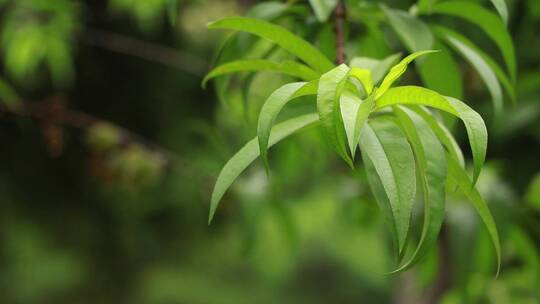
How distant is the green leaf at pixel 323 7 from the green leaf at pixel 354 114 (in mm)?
158

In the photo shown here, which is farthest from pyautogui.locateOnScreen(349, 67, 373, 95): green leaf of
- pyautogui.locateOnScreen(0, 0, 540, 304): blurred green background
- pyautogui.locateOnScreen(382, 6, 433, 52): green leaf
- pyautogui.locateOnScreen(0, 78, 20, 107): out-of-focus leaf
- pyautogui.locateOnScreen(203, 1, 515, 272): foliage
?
pyautogui.locateOnScreen(0, 0, 540, 304): blurred green background

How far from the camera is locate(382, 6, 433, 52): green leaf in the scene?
56cm

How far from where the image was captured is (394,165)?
401mm

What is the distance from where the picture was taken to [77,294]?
3.17 metres

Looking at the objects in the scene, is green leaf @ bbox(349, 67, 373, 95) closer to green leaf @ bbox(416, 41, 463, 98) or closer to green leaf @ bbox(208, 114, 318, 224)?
green leaf @ bbox(208, 114, 318, 224)

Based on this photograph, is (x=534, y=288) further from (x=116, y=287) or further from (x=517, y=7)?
(x=116, y=287)

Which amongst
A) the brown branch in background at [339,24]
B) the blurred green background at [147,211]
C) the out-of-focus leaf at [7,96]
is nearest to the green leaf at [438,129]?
the brown branch in background at [339,24]

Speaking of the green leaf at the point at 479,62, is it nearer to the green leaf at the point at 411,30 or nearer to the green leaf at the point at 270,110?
the green leaf at the point at 411,30

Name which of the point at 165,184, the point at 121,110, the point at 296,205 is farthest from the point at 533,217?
the point at 121,110

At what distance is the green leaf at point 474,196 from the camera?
431mm

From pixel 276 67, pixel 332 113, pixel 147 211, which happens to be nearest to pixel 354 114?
pixel 332 113

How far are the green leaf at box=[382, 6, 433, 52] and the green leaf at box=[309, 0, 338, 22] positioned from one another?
4cm

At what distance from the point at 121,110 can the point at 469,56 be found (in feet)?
8.30

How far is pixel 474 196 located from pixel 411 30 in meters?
0.18
